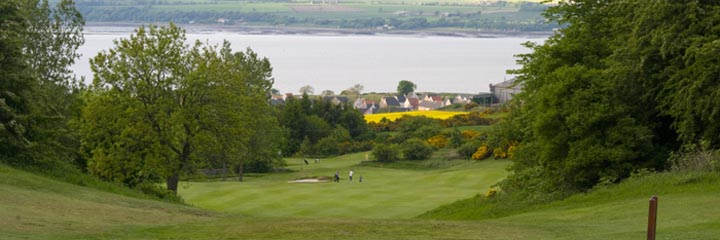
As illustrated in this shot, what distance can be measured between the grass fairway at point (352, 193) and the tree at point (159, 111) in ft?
9.55

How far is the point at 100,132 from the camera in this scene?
115 feet

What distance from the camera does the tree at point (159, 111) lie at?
115 ft

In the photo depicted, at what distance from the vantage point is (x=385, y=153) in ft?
224

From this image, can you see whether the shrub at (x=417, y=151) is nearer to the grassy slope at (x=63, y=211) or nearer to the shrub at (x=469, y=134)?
the shrub at (x=469, y=134)

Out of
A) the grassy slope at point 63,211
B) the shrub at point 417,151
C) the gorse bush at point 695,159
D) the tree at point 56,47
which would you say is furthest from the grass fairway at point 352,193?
the grassy slope at point 63,211

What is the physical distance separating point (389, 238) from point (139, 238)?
379cm

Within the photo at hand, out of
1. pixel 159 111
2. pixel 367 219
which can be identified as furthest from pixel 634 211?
pixel 159 111

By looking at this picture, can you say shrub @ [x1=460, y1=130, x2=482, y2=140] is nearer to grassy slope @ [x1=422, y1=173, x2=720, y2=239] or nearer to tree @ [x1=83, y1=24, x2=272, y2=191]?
tree @ [x1=83, y1=24, x2=272, y2=191]

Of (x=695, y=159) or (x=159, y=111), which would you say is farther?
(x=159, y=111)

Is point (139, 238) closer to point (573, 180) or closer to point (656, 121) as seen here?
point (573, 180)

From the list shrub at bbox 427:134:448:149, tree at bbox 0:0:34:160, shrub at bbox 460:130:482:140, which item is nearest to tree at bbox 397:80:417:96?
shrub at bbox 427:134:448:149

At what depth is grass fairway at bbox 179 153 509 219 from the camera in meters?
36.8

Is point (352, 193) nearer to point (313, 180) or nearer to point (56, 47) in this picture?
point (313, 180)

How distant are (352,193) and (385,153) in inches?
947
